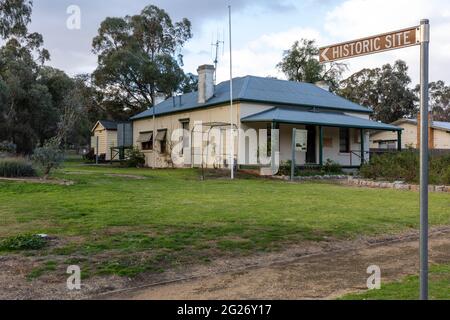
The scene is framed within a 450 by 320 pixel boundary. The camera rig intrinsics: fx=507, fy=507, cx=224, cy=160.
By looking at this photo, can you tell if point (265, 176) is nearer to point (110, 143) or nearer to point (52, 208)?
point (52, 208)

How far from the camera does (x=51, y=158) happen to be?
17.3m

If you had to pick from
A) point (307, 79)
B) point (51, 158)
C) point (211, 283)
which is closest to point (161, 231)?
point (211, 283)

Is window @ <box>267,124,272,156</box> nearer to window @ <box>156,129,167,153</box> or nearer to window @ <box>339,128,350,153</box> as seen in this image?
window @ <box>339,128,350,153</box>

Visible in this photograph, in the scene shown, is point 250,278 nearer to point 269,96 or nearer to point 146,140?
point 269,96

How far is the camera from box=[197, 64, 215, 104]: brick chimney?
97.6 ft

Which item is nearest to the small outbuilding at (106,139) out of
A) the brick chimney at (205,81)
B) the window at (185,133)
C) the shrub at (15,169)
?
the window at (185,133)

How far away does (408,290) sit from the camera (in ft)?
16.9

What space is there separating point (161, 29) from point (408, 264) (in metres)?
52.1

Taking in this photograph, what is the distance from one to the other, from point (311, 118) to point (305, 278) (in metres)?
21.4

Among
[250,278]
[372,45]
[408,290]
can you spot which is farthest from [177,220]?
[372,45]

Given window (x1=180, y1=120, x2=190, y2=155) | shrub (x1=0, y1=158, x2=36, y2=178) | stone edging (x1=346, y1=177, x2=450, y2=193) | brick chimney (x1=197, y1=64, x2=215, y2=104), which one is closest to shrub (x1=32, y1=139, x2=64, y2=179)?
shrub (x1=0, y1=158, x2=36, y2=178)

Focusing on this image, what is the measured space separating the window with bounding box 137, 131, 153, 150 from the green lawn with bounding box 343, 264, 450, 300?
30.5 meters

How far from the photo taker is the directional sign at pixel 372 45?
3852mm

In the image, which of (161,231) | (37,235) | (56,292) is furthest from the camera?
(161,231)
